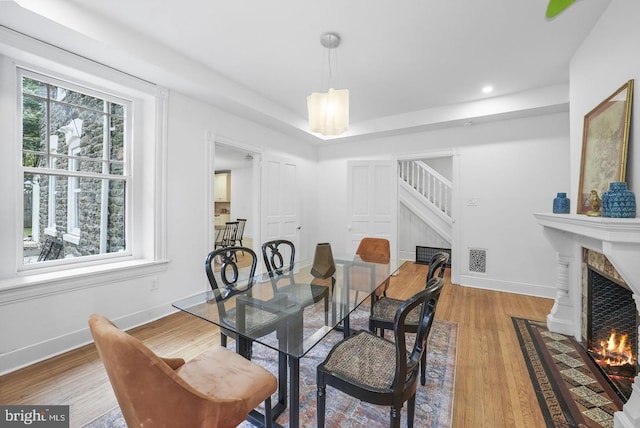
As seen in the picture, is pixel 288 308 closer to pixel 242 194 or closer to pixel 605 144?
pixel 605 144

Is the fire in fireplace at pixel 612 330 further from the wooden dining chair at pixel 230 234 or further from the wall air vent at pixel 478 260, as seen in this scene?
the wooden dining chair at pixel 230 234

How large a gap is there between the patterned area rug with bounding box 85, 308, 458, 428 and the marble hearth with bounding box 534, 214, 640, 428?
0.89m

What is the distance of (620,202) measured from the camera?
1606 mm

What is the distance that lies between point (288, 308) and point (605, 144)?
2593mm

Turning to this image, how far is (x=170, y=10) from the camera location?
6.76 feet

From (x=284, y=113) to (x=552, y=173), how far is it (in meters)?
3.85

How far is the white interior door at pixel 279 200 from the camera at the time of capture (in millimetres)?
4215

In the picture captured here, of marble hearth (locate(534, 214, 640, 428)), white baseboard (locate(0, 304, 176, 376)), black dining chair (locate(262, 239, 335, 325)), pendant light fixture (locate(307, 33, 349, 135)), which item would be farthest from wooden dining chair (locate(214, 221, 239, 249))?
marble hearth (locate(534, 214, 640, 428))

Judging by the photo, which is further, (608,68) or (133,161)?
(133,161)

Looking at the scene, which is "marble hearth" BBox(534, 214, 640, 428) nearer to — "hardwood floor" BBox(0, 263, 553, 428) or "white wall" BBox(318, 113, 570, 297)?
"hardwood floor" BBox(0, 263, 553, 428)

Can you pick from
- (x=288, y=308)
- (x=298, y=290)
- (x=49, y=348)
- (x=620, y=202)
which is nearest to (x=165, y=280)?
(x=49, y=348)

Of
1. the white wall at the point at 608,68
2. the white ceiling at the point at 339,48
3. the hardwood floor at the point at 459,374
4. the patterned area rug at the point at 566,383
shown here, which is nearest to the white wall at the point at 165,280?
the hardwood floor at the point at 459,374

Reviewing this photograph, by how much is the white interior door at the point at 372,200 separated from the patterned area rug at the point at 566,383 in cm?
238

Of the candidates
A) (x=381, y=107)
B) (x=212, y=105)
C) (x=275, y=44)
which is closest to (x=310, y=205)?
(x=381, y=107)
